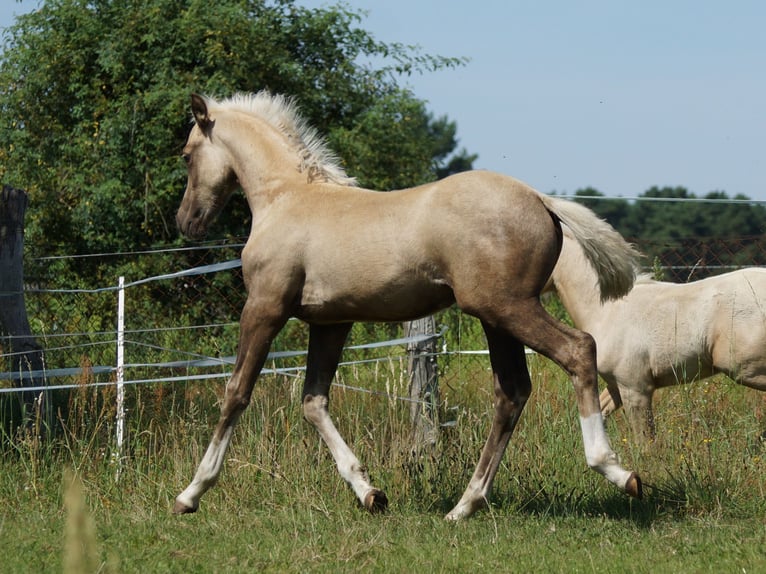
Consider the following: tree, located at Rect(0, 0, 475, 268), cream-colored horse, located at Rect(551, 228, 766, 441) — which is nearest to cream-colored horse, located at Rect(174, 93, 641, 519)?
cream-colored horse, located at Rect(551, 228, 766, 441)

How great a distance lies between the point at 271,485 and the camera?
6.11 metres

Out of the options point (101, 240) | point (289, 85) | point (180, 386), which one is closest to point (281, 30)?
point (289, 85)

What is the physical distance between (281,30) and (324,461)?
9936 millimetres

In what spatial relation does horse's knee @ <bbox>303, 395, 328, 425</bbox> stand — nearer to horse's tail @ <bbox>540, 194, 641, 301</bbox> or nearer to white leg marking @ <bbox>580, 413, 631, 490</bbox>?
white leg marking @ <bbox>580, 413, 631, 490</bbox>

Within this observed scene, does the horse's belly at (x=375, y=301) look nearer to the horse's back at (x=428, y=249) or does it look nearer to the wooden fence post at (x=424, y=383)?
the horse's back at (x=428, y=249)

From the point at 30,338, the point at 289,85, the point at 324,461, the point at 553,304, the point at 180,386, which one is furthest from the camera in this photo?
the point at 289,85

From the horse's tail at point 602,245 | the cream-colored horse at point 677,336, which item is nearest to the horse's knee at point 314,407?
the horse's tail at point 602,245

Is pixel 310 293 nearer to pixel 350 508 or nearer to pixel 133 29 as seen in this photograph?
pixel 350 508

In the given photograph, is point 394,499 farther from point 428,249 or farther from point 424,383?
point 428,249

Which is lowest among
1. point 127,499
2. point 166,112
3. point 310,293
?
point 127,499

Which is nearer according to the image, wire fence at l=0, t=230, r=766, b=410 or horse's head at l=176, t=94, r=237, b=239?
horse's head at l=176, t=94, r=237, b=239

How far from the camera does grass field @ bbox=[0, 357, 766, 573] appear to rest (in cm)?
442

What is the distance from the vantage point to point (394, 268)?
200 inches

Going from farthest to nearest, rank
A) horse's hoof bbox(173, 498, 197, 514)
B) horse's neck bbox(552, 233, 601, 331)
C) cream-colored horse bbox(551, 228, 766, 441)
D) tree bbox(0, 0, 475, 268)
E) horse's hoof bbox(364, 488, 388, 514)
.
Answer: tree bbox(0, 0, 475, 268), horse's neck bbox(552, 233, 601, 331), cream-colored horse bbox(551, 228, 766, 441), horse's hoof bbox(173, 498, 197, 514), horse's hoof bbox(364, 488, 388, 514)
